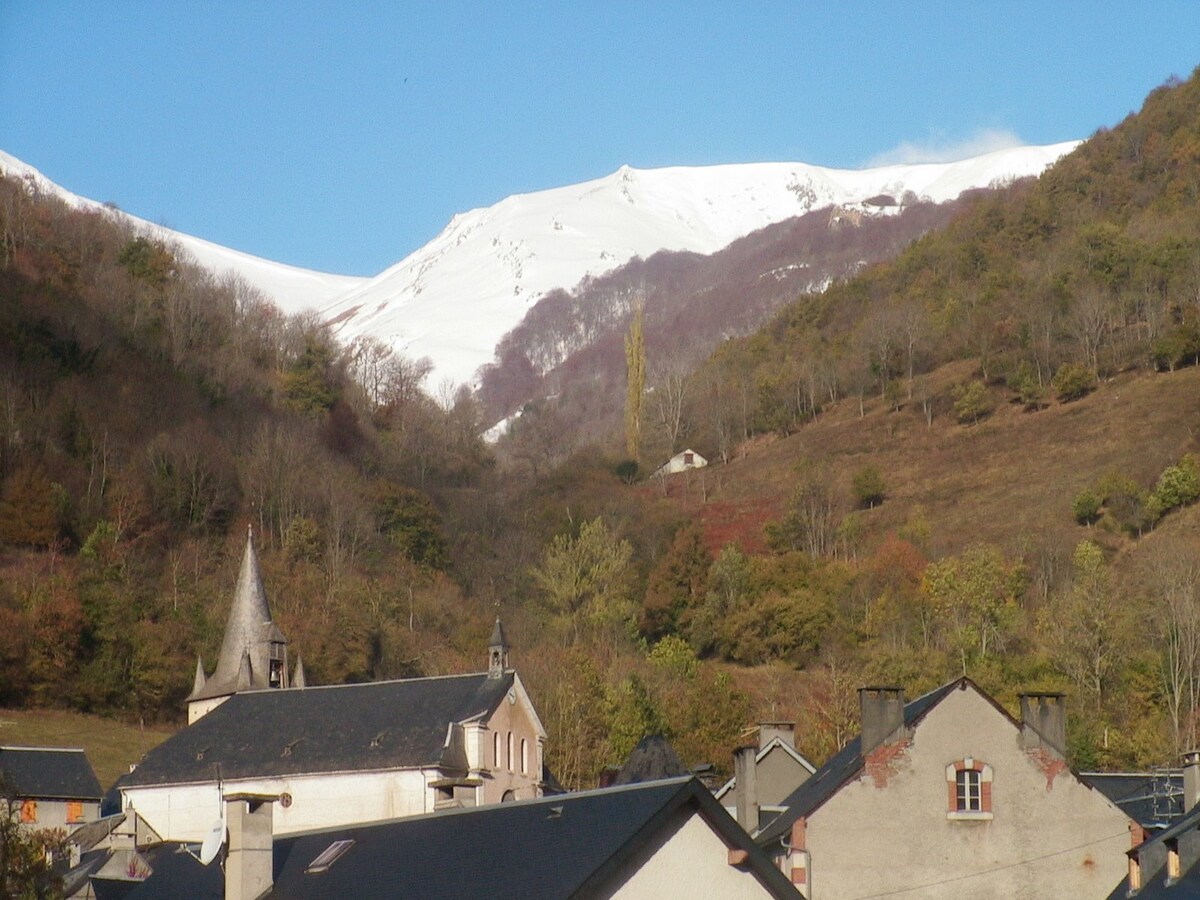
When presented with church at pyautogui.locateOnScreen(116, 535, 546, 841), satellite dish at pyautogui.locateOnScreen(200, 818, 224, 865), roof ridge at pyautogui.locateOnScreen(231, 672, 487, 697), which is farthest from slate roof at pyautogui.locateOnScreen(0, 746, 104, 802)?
satellite dish at pyautogui.locateOnScreen(200, 818, 224, 865)

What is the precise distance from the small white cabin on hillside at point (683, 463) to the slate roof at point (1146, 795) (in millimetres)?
69152

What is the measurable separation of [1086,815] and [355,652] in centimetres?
4603

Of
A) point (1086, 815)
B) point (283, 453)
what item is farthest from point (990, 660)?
point (283, 453)

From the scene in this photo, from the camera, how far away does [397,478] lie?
339 feet

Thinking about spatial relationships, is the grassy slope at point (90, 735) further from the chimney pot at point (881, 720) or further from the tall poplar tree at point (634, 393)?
the tall poplar tree at point (634, 393)

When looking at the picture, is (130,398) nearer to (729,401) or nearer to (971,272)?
(729,401)

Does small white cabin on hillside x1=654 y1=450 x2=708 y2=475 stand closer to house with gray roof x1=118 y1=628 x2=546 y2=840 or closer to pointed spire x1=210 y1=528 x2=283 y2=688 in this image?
pointed spire x1=210 y1=528 x2=283 y2=688

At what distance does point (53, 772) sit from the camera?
5581cm

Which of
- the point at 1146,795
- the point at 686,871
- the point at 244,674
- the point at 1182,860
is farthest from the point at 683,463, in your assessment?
the point at 686,871

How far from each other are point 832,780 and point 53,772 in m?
30.7

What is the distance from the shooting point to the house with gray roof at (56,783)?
179 ft

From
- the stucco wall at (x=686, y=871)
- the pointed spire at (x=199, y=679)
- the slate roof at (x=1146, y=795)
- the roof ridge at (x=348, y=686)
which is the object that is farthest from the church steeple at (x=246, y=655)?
the stucco wall at (x=686, y=871)

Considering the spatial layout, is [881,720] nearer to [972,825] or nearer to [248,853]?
[972,825]

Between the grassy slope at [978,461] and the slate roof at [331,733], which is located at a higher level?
the grassy slope at [978,461]
